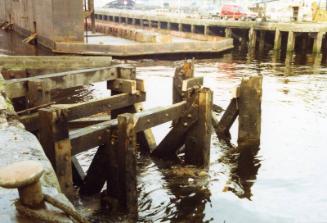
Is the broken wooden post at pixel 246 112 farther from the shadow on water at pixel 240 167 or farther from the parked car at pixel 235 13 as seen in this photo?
the parked car at pixel 235 13

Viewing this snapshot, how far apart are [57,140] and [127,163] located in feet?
3.37

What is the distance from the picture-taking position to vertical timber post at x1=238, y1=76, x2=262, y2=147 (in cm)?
843

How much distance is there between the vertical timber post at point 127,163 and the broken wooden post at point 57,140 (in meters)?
0.72

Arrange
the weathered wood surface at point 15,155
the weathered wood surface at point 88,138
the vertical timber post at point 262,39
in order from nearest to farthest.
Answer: the weathered wood surface at point 15,155
the weathered wood surface at point 88,138
the vertical timber post at point 262,39

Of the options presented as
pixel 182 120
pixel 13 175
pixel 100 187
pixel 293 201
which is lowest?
pixel 293 201

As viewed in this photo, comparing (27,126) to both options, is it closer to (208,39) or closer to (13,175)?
(13,175)

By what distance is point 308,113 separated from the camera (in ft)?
40.5

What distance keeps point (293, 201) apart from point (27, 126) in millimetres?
4675

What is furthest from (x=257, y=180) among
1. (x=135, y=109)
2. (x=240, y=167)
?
(x=135, y=109)

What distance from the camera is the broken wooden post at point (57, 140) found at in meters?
5.03

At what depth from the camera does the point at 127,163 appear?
548 cm

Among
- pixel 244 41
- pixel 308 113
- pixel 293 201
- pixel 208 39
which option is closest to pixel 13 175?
pixel 293 201

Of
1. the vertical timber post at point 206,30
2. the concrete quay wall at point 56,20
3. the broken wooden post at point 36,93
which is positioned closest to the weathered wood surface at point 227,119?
the broken wooden post at point 36,93

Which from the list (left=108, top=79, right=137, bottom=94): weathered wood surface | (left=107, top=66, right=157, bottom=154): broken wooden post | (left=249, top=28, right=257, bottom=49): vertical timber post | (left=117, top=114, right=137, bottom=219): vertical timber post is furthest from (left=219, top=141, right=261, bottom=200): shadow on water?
(left=249, top=28, right=257, bottom=49): vertical timber post
